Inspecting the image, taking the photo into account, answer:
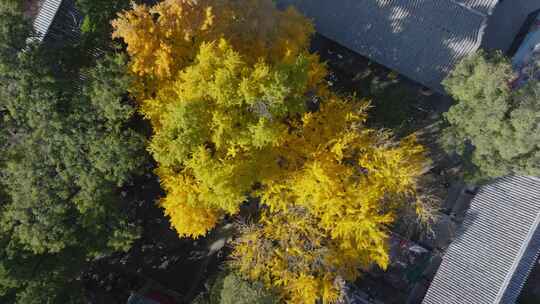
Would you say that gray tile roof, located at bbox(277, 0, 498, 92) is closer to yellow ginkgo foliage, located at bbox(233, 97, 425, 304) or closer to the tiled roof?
the tiled roof

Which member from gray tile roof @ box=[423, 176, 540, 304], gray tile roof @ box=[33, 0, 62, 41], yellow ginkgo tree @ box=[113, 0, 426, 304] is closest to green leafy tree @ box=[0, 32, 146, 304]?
yellow ginkgo tree @ box=[113, 0, 426, 304]

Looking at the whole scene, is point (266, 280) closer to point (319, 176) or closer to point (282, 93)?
point (319, 176)

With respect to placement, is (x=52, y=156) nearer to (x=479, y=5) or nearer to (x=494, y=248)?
(x=494, y=248)

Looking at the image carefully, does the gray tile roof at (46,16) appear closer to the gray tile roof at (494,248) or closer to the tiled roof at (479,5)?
the tiled roof at (479,5)

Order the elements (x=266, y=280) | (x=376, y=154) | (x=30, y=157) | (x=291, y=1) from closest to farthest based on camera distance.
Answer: (x=30, y=157) → (x=376, y=154) → (x=266, y=280) → (x=291, y=1)

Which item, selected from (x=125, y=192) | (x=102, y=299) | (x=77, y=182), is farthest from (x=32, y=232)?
(x=102, y=299)

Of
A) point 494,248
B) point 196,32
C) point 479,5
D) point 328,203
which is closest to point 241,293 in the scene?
point 328,203
